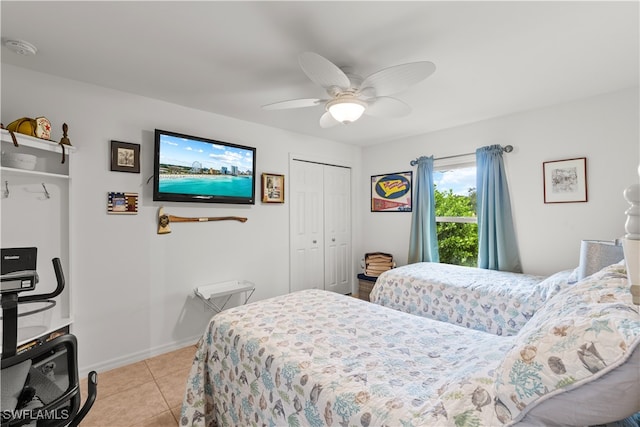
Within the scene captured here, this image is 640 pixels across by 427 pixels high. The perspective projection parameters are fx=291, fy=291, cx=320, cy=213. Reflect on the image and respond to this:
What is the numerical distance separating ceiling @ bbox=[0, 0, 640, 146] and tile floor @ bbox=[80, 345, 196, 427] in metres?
2.43

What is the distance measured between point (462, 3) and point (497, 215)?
2.40m

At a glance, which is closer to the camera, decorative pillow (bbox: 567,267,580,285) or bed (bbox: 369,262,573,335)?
decorative pillow (bbox: 567,267,580,285)

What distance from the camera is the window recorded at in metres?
3.69

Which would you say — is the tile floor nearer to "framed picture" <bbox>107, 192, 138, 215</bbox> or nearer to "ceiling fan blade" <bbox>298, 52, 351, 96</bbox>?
"framed picture" <bbox>107, 192, 138, 215</bbox>

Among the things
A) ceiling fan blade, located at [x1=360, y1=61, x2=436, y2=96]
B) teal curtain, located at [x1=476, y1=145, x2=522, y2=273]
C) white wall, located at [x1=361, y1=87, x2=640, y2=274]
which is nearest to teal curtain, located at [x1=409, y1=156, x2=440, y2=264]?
white wall, located at [x1=361, y1=87, x2=640, y2=274]

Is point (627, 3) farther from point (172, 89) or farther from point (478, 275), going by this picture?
point (172, 89)

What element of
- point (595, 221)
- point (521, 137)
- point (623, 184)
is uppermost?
point (521, 137)

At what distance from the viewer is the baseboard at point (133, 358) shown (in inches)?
95.4

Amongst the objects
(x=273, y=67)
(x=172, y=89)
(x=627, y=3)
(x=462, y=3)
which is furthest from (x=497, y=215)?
(x=172, y=89)

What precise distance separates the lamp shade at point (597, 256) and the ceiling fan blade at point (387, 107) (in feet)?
5.55

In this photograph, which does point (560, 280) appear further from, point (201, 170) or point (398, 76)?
point (201, 170)

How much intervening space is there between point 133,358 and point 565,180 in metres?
4.46

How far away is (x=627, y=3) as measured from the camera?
1509mm

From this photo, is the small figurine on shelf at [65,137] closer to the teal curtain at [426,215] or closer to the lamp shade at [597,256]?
the teal curtain at [426,215]
